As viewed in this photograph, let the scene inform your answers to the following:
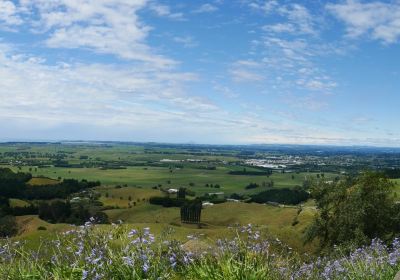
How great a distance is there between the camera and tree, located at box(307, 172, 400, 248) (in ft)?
134

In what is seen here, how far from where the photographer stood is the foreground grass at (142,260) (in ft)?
28.4

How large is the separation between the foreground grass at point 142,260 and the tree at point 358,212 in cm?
3026

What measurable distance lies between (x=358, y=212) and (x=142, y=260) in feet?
116

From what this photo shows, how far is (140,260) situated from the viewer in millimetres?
8734

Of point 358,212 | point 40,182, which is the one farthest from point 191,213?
point 358,212

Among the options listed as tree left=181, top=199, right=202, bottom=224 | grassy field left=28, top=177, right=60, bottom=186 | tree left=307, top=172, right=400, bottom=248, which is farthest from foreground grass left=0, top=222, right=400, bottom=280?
grassy field left=28, top=177, right=60, bottom=186

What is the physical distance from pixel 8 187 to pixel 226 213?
88755 mm

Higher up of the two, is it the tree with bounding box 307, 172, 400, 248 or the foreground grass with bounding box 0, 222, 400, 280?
the foreground grass with bounding box 0, 222, 400, 280

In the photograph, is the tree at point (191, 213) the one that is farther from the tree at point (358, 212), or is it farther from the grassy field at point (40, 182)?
the tree at point (358, 212)

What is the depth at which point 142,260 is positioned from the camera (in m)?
8.73

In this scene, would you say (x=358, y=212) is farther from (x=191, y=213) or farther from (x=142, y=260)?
(x=191, y=213)

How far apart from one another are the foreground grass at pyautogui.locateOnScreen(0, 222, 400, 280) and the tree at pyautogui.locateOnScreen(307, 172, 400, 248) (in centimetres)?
3026

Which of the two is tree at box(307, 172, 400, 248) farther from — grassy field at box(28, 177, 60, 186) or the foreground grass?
grassy field at box(28, 177, 60, 186)

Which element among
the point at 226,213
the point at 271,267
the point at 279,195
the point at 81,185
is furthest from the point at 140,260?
the point at 81,185
